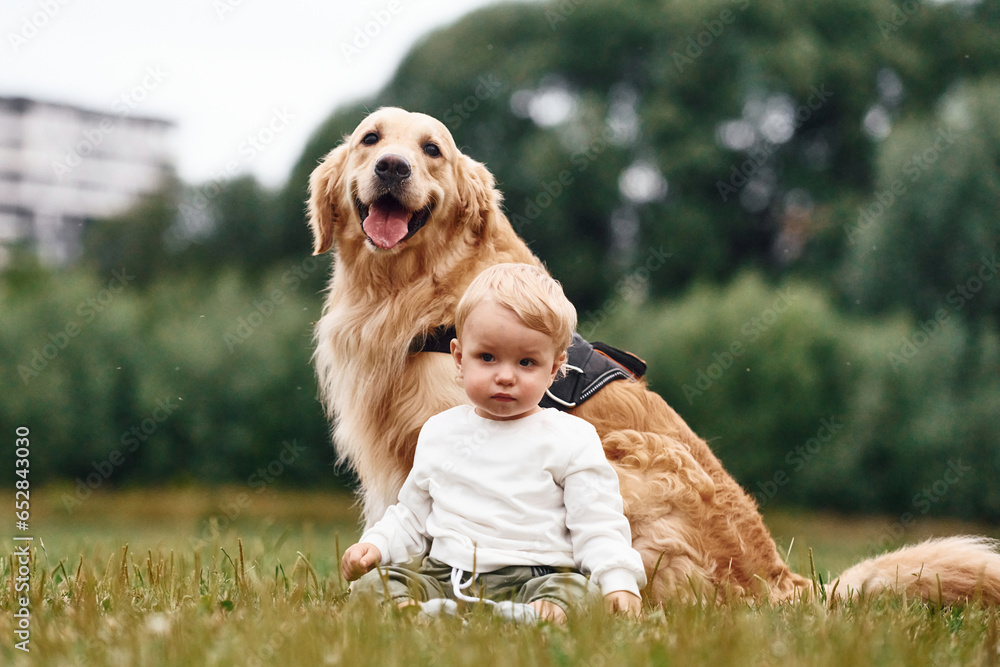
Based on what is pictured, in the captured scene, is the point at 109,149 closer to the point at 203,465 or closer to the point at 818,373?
the point at 203,465

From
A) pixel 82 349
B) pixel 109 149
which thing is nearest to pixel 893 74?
pixel 82 349

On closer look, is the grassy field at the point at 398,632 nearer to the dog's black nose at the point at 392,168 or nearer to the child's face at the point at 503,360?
the child's face at the point at 503,360

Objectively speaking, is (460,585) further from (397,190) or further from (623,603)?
(397,190)

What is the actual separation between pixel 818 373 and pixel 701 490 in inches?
324

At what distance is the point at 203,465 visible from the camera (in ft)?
39.3

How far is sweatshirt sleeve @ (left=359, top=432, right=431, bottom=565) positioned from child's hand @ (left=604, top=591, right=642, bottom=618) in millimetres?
622

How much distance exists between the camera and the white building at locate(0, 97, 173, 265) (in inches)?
715

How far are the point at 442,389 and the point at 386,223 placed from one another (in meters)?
0.79

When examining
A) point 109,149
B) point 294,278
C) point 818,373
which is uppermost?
point 109,149

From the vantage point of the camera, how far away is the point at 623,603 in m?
2.58

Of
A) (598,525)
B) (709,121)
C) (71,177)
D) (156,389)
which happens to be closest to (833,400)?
(709,121)

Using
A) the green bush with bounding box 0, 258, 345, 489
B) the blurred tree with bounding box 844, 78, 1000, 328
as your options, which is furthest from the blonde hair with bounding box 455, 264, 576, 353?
the blurred tree with bounding box 844, 78, 1000, 328

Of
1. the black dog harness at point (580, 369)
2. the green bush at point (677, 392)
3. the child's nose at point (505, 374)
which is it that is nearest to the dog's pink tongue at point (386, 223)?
A: the black dog harness at point (580, 369)

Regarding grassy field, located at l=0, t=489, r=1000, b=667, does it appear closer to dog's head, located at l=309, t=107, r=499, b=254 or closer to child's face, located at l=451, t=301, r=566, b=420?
child's face, located at l=451, t=301, r=566, b=420
